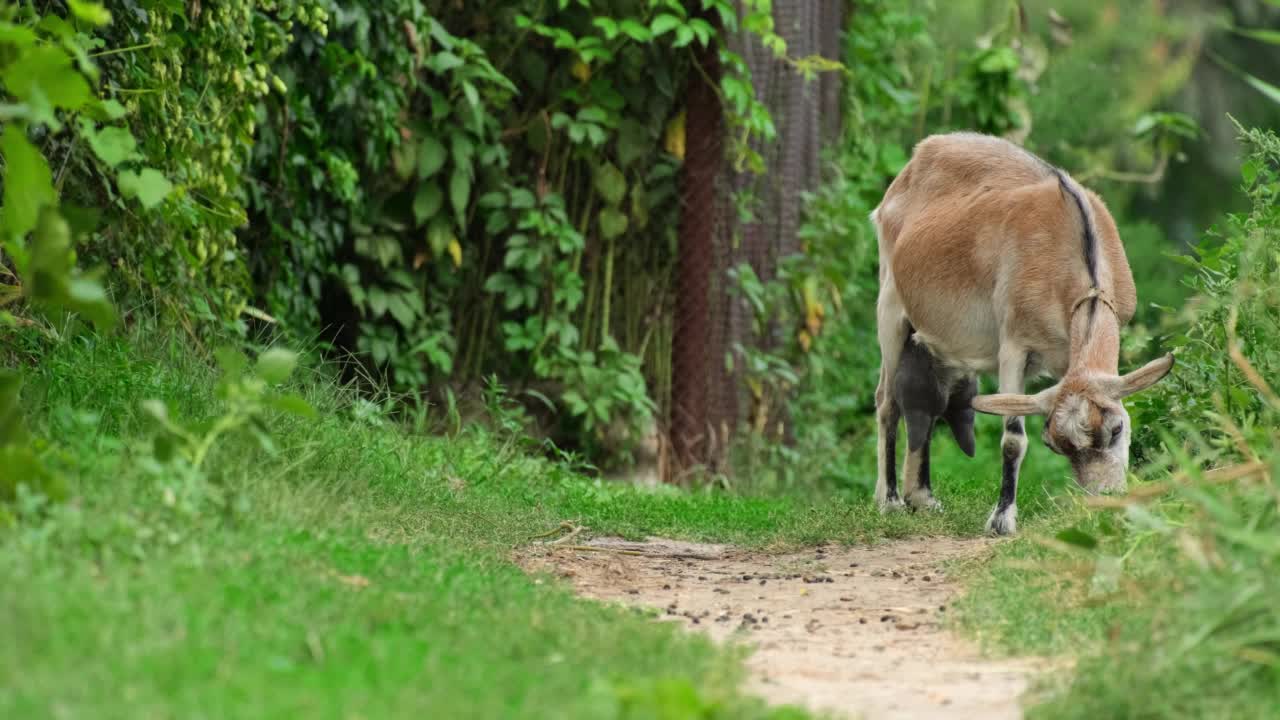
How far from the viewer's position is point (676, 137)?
9.58 meters

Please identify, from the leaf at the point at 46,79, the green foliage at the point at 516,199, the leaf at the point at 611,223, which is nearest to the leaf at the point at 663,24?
the green foliage at the point at 516,199

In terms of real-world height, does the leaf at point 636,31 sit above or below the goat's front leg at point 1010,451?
above

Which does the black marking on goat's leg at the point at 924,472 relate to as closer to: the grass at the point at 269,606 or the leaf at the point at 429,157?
the grass at the point at 269,606

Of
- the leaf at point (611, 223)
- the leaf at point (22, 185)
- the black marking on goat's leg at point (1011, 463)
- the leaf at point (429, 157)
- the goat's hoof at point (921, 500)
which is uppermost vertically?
the leaf at point (22, 185)

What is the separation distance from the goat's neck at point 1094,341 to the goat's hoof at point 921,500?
1.48m

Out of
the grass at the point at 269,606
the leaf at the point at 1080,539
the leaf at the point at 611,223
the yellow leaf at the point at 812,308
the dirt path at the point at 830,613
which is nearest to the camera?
the grass at the point at 269,606

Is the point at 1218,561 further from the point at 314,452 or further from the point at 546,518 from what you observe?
the point at 546,518

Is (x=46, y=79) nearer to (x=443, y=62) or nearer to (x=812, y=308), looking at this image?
(x=443, y=62)

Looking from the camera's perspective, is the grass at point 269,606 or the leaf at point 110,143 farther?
the leaf at point 110,143

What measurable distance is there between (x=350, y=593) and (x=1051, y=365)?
379cm

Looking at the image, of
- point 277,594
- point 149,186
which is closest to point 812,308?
point 149,186

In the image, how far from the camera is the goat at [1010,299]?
6.04 meters

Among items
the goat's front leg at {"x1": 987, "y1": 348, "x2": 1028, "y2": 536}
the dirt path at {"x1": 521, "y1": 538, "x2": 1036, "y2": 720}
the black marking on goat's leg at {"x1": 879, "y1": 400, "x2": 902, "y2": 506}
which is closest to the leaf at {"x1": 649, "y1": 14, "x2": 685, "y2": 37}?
the black marking on goat's leg at {"x1": 879, "y1": 400, "x2": 902, "y2": 506}

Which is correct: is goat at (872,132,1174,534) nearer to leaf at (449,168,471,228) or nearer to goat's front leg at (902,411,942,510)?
goat's front leg at (902,411,942,510)
